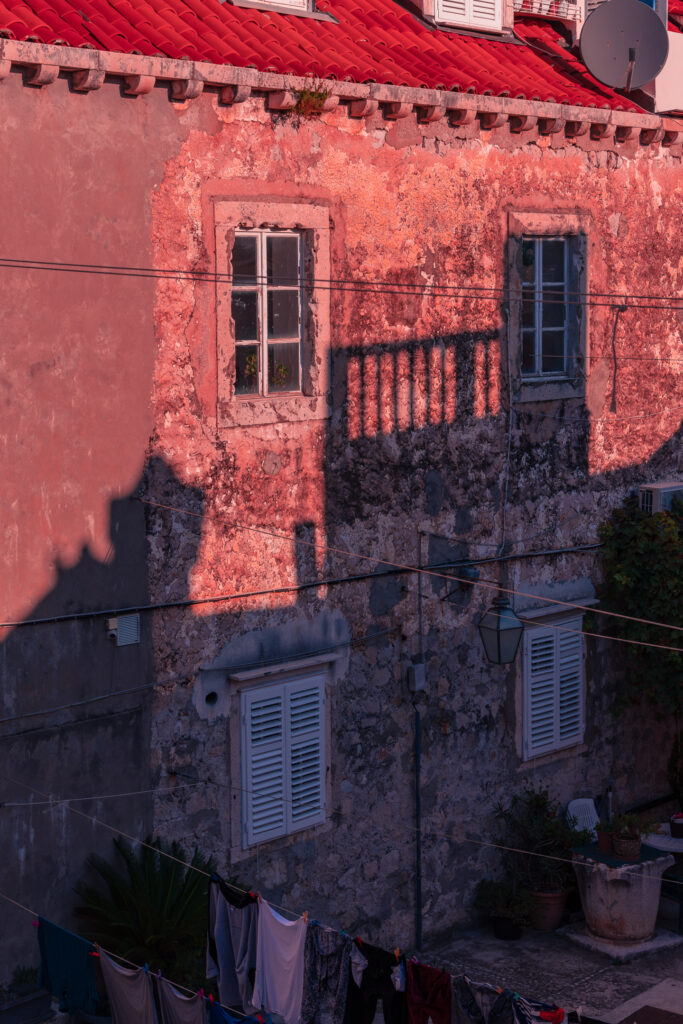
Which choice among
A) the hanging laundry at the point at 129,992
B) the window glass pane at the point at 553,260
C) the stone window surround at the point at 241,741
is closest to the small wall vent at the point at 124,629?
the stone window surround at the point at 241,741

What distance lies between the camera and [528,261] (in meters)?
12.6

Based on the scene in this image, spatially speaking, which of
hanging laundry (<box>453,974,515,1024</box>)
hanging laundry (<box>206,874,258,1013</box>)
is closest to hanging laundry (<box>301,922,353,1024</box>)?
hanging laundry (<box>206,874,258,1013</box>)

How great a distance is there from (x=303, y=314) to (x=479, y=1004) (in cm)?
515

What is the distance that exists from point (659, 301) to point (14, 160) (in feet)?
23.5

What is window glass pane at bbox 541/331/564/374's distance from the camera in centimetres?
1291

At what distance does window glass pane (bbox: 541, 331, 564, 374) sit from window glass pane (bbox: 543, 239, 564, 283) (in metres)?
0.50

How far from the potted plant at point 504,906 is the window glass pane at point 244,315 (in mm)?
5321

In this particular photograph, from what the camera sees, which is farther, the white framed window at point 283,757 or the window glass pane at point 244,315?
the white framed window at point 283,757

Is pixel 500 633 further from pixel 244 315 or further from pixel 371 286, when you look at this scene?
pixel 244 315

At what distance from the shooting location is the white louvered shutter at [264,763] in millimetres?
10602

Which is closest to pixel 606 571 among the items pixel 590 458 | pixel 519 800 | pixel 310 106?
pixel 590 458

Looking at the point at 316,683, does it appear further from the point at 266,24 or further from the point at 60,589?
the point at 266,24

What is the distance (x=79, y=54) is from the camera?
29.4 feet

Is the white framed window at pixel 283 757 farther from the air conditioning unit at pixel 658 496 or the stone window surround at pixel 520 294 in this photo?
the air conditioning unit at pixel 658 496
